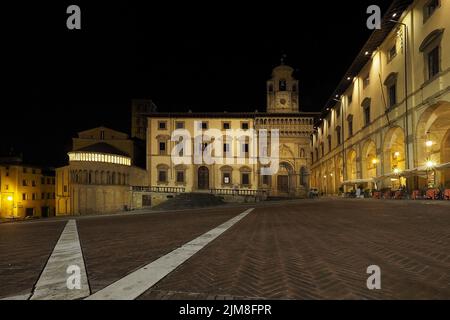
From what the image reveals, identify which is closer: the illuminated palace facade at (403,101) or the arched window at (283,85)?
the illuminated palace facade at (403,101)

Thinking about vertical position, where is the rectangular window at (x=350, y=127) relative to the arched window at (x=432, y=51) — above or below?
below

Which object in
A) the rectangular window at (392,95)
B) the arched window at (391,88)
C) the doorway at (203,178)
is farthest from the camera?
the doorway at (203,178)

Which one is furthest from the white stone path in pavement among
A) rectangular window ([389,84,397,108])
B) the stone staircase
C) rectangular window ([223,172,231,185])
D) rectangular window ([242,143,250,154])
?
rectangular window ([242,143,250,154])

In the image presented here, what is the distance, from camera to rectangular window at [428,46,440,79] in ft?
58.5

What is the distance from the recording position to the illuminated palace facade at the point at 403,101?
18.0m

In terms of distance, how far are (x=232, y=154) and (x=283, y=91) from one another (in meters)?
14.0

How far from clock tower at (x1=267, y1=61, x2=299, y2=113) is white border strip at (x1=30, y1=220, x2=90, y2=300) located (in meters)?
44.3

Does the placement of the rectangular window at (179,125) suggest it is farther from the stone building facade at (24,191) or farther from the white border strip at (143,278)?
the white border strip at (143,278)

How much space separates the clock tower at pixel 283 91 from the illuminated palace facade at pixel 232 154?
2212 mm

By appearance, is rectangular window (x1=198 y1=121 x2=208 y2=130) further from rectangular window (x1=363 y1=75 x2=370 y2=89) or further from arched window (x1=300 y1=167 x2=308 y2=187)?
rectangular window (x1=363 y1=75 x2=370 y2=89)

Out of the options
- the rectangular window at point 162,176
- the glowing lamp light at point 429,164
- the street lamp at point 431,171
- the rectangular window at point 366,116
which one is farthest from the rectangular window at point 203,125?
the glowing lamp light at point 429,164

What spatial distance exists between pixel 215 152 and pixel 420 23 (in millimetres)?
30699
